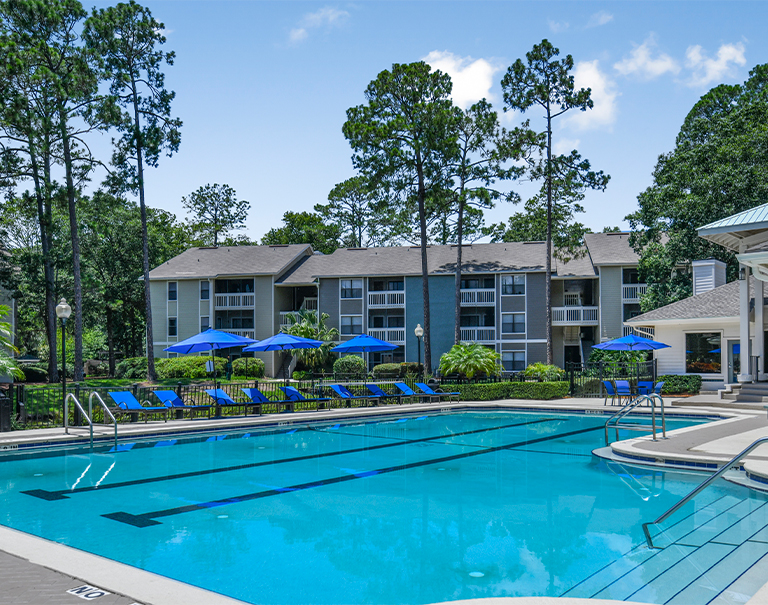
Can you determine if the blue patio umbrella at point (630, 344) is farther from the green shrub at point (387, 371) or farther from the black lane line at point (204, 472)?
the green shrub at point (387, 371)

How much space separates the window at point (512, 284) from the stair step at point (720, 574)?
108ft

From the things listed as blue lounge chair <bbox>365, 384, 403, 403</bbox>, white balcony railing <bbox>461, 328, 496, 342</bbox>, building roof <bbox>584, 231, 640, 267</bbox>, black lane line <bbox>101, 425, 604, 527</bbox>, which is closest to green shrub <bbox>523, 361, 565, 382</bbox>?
blue lounge chair <bbox>365, 384, 403, 403</bbox>

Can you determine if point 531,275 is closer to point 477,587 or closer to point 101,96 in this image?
point 101,96

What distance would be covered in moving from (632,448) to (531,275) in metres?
27.2

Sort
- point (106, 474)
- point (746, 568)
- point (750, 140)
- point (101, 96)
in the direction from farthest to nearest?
point (750, 140) → point (101, 96) → point (106, 474) → point (746, 568)

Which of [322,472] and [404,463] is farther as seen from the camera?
[404,463]

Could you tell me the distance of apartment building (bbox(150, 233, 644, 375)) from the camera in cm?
3800

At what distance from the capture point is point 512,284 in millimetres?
39188

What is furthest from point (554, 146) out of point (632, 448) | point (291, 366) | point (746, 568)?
point (746, 568)

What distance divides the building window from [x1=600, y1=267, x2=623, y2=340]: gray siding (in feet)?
30.2

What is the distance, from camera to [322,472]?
12.0m

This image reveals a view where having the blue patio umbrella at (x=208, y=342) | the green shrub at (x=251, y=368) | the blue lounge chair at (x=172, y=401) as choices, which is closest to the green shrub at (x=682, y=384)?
the blue patio umbrella at (x=208, y=342)

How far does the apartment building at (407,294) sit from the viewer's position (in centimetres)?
3800

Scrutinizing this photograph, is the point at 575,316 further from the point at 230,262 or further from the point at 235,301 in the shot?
the point at 230,262
